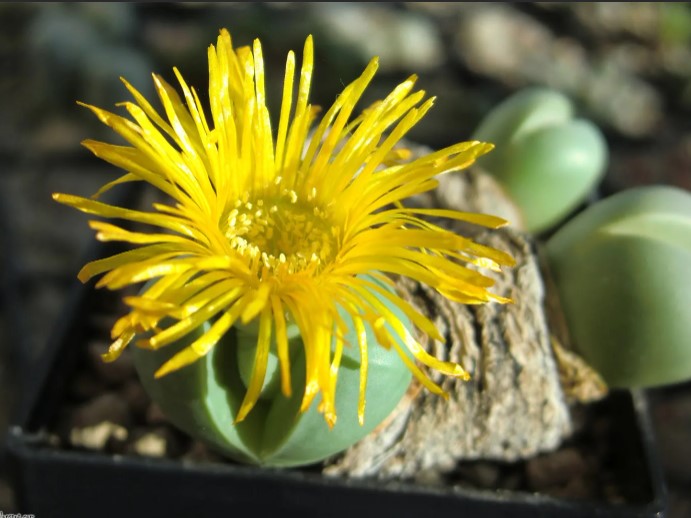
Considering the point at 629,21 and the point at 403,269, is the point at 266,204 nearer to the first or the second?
the point at 403,269

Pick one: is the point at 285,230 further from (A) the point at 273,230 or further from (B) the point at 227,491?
(B) the point at 227,491

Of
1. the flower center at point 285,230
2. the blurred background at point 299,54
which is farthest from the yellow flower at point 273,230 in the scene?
the blurred background at point 299,54

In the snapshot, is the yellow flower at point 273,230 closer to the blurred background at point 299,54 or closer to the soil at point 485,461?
the soil at point 485,461

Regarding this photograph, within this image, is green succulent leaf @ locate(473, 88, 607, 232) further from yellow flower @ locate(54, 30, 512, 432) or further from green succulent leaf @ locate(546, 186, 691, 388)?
yellow flower @ locate(54, 30, 512, 432)

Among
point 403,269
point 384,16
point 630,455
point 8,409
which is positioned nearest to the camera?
point 403,269

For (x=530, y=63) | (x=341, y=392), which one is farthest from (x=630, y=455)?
(x=530, y=63)

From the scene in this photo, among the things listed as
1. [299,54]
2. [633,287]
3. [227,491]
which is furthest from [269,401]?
[299,54]
